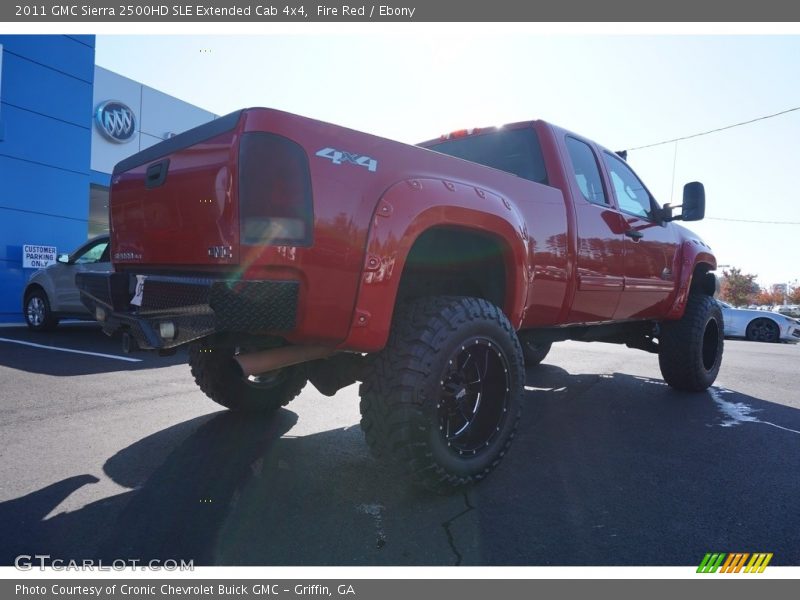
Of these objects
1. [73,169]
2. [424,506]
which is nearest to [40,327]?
A: [73,169]

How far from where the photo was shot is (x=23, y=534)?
2018 millimetres

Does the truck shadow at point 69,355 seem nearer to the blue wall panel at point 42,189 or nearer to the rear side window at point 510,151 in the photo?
the rear side window at point 510,151

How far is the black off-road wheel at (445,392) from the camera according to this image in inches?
90.6

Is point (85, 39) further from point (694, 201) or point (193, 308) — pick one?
point (694, 201)

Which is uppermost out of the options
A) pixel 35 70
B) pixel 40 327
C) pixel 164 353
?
pixel 35 70

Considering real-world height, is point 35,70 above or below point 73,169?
above

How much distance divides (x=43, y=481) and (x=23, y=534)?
1.85 ft

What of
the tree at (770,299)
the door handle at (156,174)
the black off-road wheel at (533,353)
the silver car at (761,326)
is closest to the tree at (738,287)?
the tree at (770,299)

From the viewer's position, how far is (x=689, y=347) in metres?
4.96

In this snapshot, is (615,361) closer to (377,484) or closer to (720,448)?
(720,448)

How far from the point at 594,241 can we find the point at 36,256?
1208 centimetres

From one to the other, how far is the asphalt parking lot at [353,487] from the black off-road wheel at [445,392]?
0.20 m

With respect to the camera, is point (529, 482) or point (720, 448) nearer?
point (529, 482)

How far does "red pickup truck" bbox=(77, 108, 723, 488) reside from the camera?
6.72 feet
